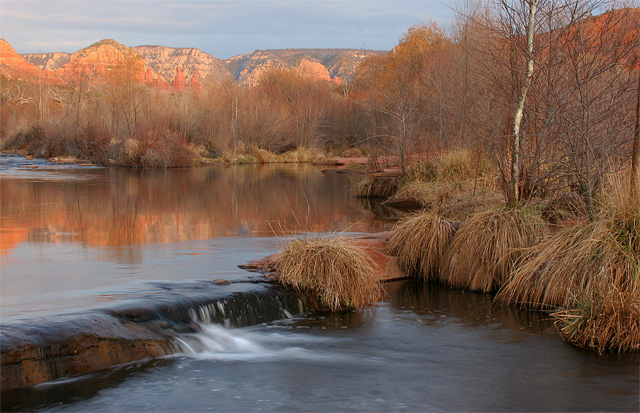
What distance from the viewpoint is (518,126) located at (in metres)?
9.30

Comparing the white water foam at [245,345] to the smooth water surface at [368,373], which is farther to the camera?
the white water foam at [245,345]

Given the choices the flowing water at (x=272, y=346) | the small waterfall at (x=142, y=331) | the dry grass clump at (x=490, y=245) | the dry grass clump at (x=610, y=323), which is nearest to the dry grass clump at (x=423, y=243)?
the dry grass clump at (x=490, y=245)

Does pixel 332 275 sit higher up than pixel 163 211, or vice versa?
pixel 163 211

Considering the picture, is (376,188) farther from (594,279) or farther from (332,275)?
(594,279)

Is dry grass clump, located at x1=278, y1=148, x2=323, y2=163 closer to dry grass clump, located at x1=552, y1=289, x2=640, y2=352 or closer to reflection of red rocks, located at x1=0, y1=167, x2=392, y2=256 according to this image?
reflection of red rocks, located at x1=0, y1=167, x2=392, y2=256

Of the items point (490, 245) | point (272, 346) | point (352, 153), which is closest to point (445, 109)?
point (490, 245)

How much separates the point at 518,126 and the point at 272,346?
5263 mm

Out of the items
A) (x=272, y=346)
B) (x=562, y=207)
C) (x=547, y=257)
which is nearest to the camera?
(x=272, y=346)

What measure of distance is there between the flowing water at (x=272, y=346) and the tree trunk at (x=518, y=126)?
182 centimetres

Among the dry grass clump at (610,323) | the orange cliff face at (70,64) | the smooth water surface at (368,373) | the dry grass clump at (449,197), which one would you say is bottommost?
the smooth water surface at (368,373)

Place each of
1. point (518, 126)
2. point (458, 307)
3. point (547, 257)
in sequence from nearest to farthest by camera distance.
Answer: point (547, 257)
point (458, 307)
point (518, 126)

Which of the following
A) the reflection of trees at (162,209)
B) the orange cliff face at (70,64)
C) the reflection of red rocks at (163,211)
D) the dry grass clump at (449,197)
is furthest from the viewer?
the orange cliff face at (70,64)

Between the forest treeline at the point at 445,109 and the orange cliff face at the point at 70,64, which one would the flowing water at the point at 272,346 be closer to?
the forest treeline at the point at 445,109

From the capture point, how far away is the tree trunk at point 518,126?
9.02 m
